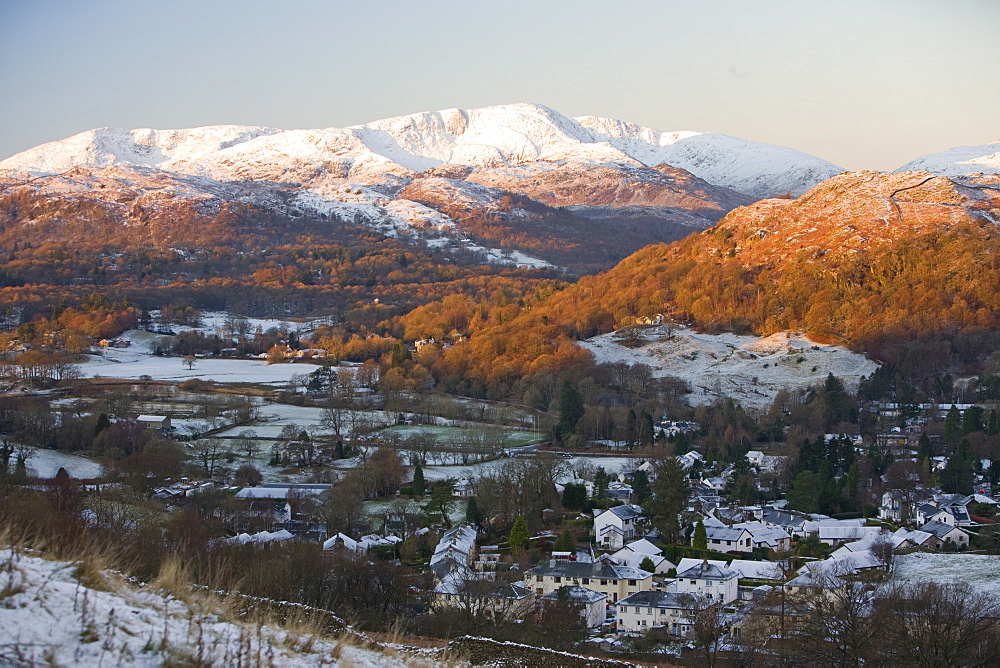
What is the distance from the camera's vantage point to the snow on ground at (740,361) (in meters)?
58.8

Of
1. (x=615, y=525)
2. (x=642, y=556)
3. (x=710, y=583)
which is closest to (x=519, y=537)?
(x=642, y=556)

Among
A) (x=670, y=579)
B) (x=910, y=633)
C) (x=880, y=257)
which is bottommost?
(x=670, y=579)

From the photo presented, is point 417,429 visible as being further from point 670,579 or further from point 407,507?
point 670,579

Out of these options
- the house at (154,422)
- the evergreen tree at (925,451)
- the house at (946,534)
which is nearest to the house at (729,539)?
the house at (946,534)

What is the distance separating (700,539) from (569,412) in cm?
2312

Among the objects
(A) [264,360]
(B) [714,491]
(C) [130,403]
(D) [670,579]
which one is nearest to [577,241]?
(A) [264,360]

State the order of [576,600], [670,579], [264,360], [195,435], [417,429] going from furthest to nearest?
[264,360], [417,429], [195,435], [670,579], [576,600]

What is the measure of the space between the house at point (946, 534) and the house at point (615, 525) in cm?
812

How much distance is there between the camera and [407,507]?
113ft

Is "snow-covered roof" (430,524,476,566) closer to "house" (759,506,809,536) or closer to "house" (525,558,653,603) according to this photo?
"house" (525,558,653,603)

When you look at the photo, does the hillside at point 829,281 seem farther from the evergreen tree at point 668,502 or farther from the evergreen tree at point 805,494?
the evergreen tree at point 668,502

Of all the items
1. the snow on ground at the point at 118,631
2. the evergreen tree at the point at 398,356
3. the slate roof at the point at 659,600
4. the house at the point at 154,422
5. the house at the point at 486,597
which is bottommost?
the slate roof at the point at 659,600

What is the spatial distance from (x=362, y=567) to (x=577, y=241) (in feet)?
566

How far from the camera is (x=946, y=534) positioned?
27797 millimetres
